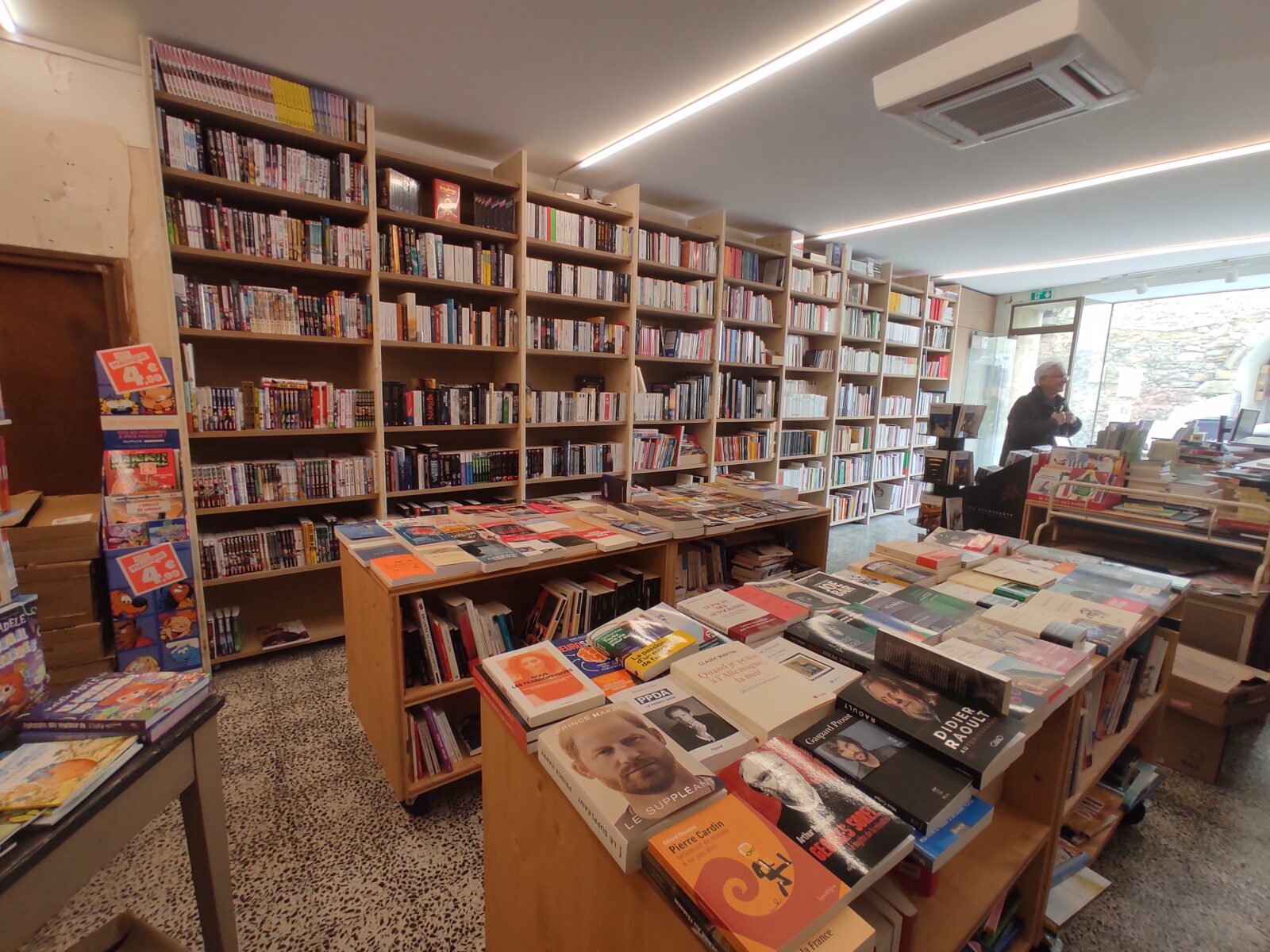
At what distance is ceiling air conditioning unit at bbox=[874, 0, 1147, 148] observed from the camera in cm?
185

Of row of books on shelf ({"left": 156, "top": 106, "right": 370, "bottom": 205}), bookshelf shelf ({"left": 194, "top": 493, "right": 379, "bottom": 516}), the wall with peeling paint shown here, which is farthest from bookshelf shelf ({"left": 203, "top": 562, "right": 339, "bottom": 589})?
row of books on shelf ({"left": 156, "top": 106, "right": 370, "bottom": 205})

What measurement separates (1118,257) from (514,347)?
5909 mm

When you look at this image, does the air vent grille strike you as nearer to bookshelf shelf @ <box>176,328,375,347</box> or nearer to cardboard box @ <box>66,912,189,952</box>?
bookshelf shelf @ <box>176,328,375,347</box>

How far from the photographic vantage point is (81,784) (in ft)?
2.51

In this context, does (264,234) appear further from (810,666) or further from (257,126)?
(810,666)

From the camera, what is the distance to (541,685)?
38.4 inches

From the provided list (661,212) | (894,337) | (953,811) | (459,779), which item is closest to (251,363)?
(459,779)

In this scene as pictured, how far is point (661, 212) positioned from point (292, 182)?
8.71ft

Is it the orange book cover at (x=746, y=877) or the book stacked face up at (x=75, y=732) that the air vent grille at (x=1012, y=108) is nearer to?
the orange book cover at (x=746, y=877)

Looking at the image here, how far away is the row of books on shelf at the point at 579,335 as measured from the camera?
11.0ft

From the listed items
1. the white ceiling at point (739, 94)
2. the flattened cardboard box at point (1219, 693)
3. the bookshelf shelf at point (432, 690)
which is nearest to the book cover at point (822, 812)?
the bookshelf shelf at point (432, 690)

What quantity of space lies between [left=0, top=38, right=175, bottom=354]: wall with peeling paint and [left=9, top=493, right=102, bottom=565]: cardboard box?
0.87 metres

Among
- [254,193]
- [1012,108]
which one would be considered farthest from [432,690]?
[1012,108]

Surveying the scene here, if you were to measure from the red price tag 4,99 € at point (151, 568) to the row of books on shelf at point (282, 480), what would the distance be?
271 mm
